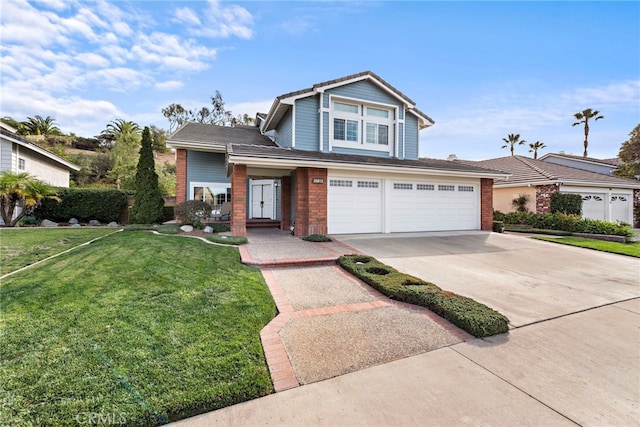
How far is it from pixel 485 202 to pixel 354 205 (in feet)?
22.5

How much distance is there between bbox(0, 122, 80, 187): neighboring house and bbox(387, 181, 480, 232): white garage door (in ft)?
57.7

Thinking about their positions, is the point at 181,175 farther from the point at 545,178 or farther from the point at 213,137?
the point at 545,178

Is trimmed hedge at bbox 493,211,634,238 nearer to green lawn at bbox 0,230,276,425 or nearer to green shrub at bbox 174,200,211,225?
green lawn at bbox 0,230,276,425

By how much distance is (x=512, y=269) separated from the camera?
679 centimetres

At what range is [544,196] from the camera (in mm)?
16125

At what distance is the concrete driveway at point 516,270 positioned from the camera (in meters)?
4.69

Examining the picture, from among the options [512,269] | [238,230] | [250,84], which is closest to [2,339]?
[238,230]

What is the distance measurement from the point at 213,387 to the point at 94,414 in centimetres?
82

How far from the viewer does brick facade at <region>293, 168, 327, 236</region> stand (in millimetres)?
Result: 10359

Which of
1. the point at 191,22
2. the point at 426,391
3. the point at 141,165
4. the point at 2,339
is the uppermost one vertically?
the point at 191,22

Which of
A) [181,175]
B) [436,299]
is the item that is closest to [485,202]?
[436,299]

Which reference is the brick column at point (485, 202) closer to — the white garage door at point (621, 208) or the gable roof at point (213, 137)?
the gable roof at point (213, 137)

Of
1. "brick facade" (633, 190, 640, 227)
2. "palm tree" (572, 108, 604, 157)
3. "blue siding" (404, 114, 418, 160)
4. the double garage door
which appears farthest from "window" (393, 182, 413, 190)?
"palm tree" (572, 108, 604, 157)

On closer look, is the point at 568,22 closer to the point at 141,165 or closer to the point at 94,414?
the point at 94,414
